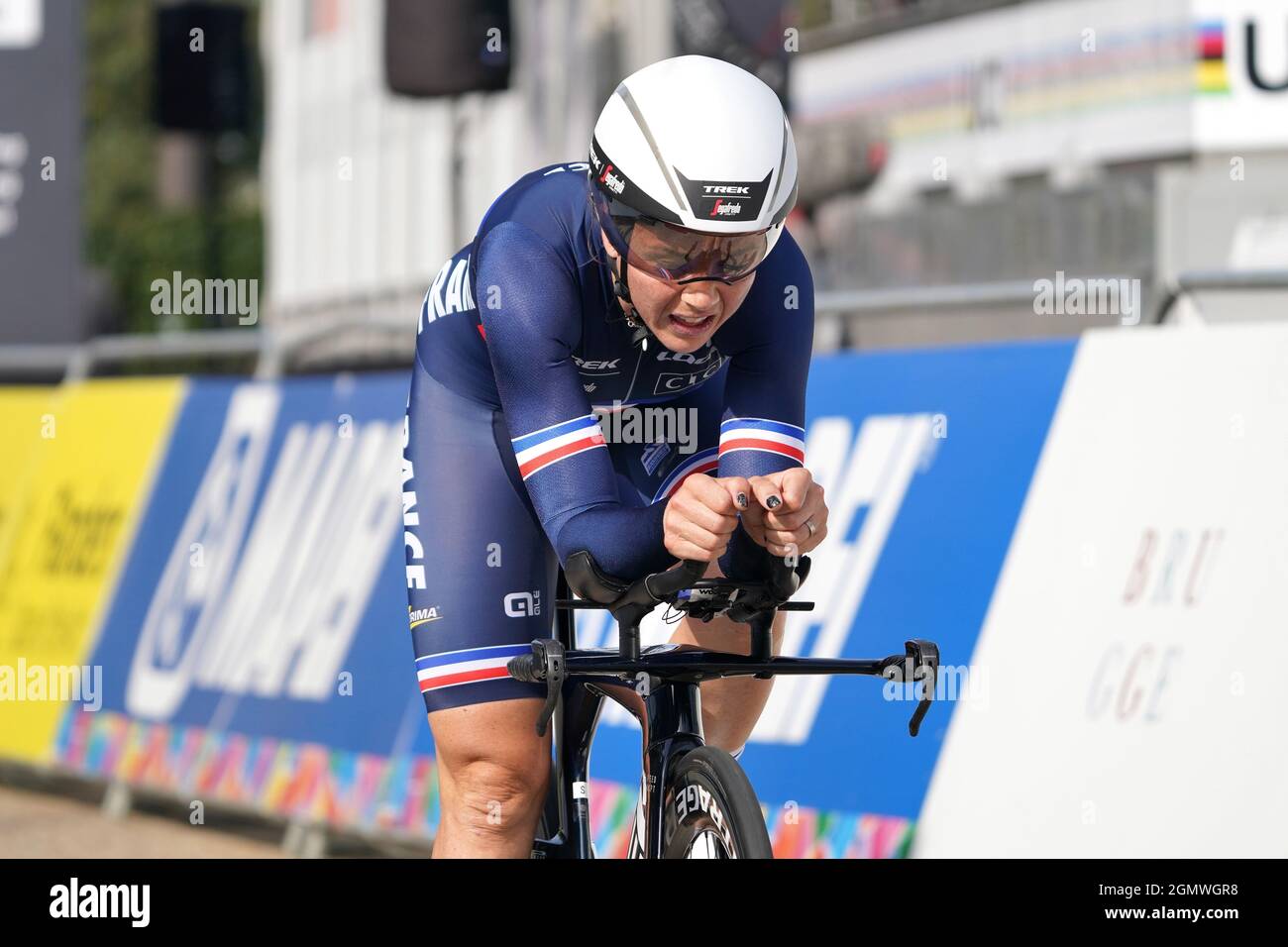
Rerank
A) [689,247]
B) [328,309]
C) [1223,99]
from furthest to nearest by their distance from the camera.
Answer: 1. [328,309]
2. [1223,99]
3. [689,247]

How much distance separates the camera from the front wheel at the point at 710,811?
3.67 m

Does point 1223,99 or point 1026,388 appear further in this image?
point 1223,99

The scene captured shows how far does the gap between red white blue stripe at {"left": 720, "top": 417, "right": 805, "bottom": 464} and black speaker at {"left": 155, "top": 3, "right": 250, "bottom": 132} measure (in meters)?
14.4

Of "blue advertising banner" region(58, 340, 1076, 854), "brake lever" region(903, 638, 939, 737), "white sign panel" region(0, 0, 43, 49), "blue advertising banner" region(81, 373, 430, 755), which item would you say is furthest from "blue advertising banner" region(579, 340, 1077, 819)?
"white sign panel" region(0, 0, 43, 49)

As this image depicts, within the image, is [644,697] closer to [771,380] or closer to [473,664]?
[473,664]

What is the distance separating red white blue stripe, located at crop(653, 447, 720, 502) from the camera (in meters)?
4.60

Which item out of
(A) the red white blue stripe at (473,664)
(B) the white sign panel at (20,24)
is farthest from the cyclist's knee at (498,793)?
(B) the white sign panel at (20,24)

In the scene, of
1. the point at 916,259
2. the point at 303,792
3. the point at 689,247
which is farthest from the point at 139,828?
the point at 916,259

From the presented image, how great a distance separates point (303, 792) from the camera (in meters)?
8.38

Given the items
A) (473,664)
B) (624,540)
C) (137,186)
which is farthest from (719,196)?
(137,186)

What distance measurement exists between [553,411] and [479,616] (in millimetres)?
654

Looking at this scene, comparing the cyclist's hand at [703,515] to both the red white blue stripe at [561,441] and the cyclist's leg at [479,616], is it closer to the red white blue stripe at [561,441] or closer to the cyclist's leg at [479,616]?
the red white blue stripe at [561,441]
